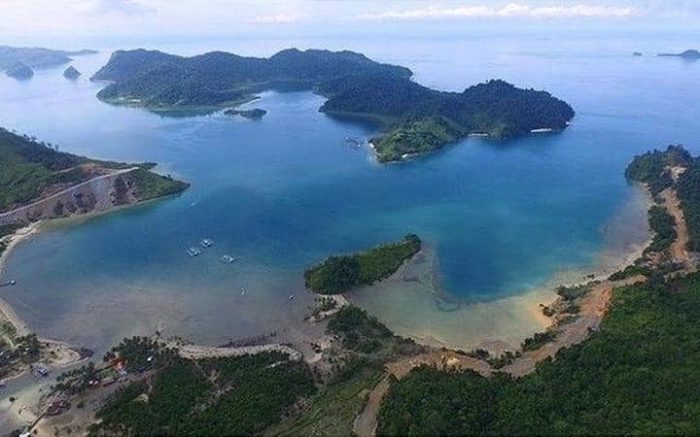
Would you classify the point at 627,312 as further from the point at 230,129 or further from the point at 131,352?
the point at 230,129

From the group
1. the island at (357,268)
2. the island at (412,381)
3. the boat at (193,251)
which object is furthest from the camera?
the boat at (193,251)

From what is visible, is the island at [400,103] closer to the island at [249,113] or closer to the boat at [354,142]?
the boat at [354,142]

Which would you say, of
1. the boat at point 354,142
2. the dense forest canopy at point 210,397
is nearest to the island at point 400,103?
the boat at point 354,142

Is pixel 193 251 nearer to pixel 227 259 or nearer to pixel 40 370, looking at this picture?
A: pixel 227 259

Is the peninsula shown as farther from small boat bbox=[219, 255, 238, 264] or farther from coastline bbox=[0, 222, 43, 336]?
small boat bbox=[219, 255, 238, 264]

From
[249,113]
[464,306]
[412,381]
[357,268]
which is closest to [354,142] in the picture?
[249,113]

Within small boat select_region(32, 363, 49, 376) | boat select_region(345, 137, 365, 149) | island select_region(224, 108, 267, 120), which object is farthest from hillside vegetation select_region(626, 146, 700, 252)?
island select_region(224, 108, 267, 120)

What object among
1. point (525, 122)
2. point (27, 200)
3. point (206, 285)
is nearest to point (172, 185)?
point (27, 200)
